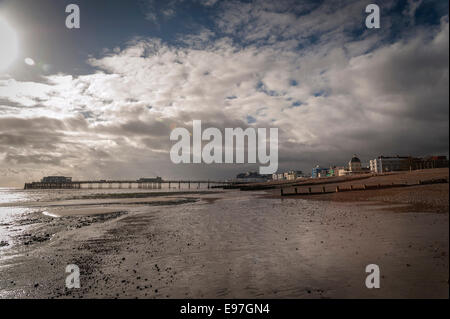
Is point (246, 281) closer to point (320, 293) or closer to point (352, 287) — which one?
point (320, 293)

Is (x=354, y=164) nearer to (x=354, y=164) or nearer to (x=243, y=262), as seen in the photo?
(x=354, y=164)

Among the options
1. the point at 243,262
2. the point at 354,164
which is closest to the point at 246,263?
the point at 243,262

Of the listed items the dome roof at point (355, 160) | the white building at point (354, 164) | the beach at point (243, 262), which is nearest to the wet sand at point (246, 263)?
the beach at point (243, 262)

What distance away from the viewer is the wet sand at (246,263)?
6.62 metres

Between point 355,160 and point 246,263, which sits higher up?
point 355,160

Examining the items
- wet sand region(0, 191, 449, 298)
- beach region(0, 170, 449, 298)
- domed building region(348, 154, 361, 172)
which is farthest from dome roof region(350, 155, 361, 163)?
wet sand region(0, 191, 449, 298)

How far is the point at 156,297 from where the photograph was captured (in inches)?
260

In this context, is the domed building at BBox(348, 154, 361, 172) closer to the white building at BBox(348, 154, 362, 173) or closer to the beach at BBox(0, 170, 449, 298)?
the white building at BBox(348, 154, 362, 173)

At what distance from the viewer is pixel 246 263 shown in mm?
9102

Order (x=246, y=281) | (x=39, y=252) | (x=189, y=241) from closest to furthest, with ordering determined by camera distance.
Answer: (x=246, y=281)
(x=39, y=252)
(x=189, y=241)
